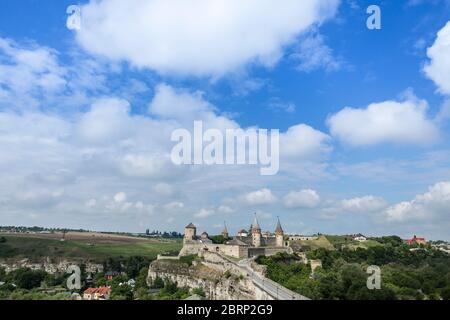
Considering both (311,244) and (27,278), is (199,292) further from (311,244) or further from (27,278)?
(27,278)

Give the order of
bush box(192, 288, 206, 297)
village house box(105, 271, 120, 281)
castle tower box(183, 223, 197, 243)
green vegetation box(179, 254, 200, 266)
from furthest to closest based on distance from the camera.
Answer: village house box(105, 271, 120, 281) → castle tower box(183, 223, 197, 243) → green vegetation box(179, 254, 200, 266) → bush box(192, 288, 206, 297)

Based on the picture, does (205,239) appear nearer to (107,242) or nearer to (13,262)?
(13,262)

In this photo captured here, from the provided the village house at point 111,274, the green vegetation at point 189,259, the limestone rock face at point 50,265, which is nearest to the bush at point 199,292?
the green vegetation at point 189,259

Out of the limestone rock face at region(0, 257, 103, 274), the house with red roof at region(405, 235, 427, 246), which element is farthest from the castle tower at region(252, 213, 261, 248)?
the house with red roof at region(405, 235, 427, 246)

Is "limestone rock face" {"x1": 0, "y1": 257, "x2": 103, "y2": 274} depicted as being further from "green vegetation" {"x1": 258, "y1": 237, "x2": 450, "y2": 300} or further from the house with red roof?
the house with red roof

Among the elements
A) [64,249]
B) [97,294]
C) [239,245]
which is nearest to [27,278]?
[97,294]

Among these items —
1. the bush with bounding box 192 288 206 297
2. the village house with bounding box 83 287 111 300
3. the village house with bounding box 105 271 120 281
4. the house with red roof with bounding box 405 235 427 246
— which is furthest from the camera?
the house with red roof with bounding box 405 235 427 246
